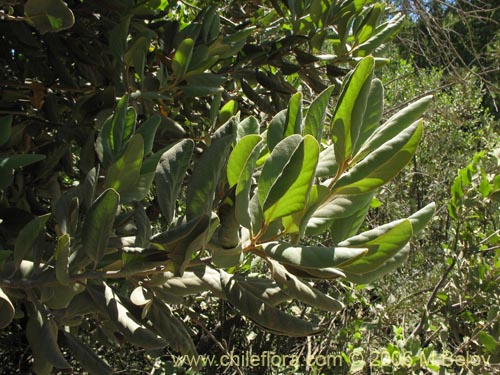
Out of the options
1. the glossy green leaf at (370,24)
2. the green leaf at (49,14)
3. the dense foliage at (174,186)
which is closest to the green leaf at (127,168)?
the dense foliage at (174,186)

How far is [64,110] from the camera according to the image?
195 cm

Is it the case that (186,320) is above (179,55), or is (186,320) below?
below

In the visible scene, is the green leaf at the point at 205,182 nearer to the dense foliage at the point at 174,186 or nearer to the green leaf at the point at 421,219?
the dense foliage at the point at 174,186

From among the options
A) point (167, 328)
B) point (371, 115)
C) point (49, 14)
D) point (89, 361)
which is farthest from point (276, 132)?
point (49, 14)

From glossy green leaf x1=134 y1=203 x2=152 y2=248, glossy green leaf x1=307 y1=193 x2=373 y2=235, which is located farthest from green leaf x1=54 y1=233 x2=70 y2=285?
glossy green leaf x1=307 y1=193 x2=373 y2=235

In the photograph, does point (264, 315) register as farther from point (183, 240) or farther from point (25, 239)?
point (25, 239)

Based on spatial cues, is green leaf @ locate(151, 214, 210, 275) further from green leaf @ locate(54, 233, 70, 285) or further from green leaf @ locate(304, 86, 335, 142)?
green leaf @ locate(304, 86, 335, 142)

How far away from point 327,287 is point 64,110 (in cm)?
187

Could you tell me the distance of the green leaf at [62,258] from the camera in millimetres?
778

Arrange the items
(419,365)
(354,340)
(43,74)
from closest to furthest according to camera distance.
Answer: (43,74) → (419,365) → (354,340)

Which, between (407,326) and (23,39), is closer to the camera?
(23,39)

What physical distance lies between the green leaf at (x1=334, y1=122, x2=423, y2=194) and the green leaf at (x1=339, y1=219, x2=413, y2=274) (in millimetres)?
64

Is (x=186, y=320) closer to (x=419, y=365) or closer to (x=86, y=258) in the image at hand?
(x=419, y=365)

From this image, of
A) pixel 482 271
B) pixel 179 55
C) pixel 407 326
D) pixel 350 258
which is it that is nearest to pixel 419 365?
pixel 482 271
